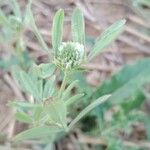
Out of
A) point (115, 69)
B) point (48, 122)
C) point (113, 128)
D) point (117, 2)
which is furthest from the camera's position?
point (117, 2)

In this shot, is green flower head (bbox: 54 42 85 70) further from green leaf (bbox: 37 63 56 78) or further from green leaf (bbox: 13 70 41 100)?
green leaf (bbox: 13 70 41 100)

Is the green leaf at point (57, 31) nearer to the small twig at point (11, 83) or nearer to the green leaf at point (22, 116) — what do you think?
the green leaf at point (22, 116)

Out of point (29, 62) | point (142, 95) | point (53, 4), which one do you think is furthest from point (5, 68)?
point (142, 95)

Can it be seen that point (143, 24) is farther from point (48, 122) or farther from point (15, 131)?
point (48, 122)

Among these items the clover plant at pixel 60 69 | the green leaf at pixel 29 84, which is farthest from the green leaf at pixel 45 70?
the green leaf at pixel 29 84

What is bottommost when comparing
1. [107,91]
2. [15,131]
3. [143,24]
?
[15,131]

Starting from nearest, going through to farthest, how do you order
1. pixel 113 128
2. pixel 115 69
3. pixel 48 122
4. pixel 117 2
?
pixel 48 122 → pixel 113 128 → pixel 115 69 → pixel 117 2

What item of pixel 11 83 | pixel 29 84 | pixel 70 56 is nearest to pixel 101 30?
pixel 11 83
